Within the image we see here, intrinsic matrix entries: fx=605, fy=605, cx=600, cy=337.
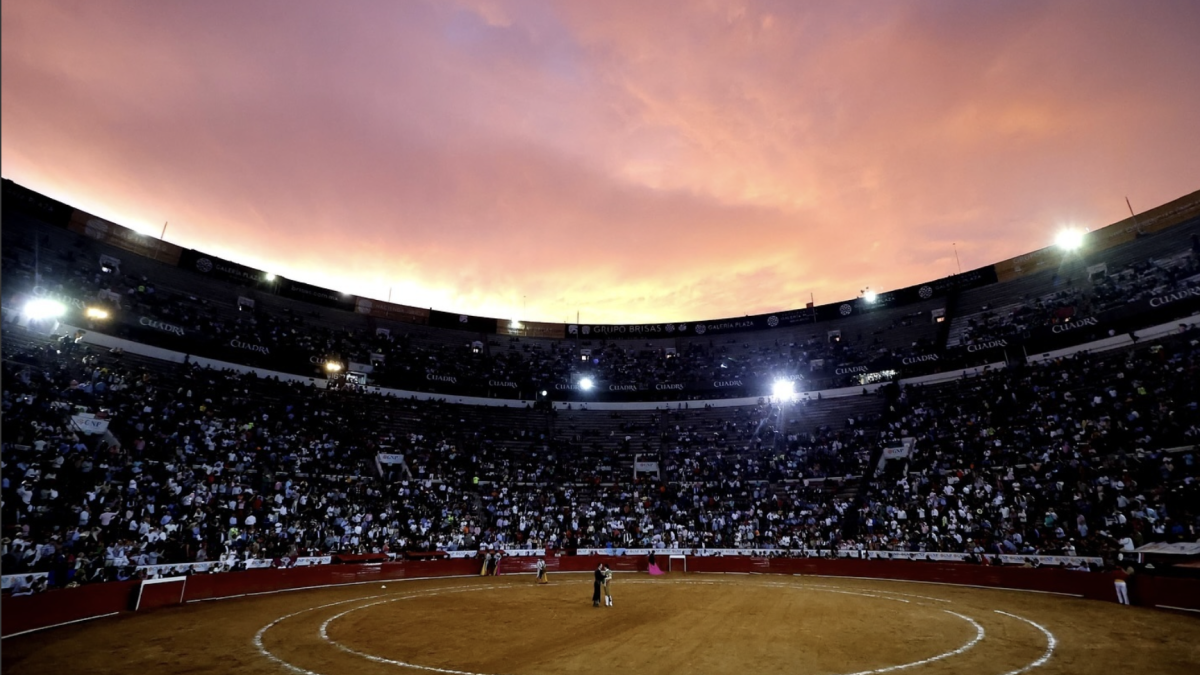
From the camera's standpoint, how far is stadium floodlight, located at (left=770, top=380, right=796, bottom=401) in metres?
49.5

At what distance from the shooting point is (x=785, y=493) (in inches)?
1592

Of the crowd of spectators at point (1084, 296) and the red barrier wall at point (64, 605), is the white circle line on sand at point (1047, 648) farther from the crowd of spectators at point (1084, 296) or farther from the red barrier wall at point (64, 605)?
the crowd of spectators at point (1084, 296)

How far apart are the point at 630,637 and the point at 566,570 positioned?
19213mm

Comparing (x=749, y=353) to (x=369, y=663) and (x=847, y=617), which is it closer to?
(x=847, y=617)

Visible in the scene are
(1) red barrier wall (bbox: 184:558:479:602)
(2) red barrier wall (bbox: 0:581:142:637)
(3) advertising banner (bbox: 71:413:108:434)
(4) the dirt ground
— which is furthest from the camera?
(3) advertising banner (bbox: 71:413:108:434)

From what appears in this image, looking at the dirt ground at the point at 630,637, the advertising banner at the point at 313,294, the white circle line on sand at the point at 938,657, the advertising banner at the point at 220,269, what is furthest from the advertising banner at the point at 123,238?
the white circle line on sand at the point at 938,657

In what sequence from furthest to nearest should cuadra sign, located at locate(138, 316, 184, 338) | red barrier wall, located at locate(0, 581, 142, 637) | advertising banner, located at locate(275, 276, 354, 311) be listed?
advertising banner, located at locate(275, 276, 354, 311)
cuadra sign, located at locate(138, 316, 184, 338)
red barrier wall, located at locate(0, 581, 142, 637)

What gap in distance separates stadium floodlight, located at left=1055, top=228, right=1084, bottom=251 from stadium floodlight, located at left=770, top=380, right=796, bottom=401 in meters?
20.7

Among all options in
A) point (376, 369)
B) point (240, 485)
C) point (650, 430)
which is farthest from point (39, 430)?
point (650, 430)

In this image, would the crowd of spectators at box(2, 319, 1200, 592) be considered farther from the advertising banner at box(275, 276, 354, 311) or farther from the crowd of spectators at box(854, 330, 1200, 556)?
the advertising banner at box(275, 276, 354, 311)

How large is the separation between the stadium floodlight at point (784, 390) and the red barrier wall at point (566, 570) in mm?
18370

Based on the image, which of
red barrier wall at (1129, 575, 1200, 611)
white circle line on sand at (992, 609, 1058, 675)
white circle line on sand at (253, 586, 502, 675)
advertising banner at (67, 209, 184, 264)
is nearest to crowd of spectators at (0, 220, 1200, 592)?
advertising banner at (67, 209, 184, 264)

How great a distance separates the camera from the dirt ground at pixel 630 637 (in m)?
14.5

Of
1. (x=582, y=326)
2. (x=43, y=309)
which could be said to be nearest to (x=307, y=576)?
(x=43, y=309)
